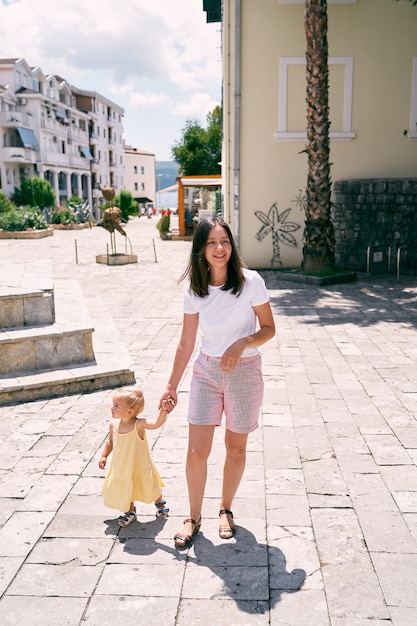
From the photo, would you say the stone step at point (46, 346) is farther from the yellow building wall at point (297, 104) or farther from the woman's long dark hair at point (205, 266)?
the yellow building wall at point (297, 104)

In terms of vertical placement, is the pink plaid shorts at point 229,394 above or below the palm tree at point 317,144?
below

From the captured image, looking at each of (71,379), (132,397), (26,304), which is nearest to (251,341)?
(132,397)

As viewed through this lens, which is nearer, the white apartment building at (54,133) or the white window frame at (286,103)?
the white window frame at (286,103)

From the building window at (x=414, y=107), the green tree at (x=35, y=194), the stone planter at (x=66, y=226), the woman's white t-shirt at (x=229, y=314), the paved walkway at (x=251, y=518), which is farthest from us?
the green tree at (x=35, y=194)

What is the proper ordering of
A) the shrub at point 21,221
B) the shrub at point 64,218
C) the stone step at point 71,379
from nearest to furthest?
1. the stone step at point 71,379
2. the shrub at point 21,221
3. the shrub at point 64,218

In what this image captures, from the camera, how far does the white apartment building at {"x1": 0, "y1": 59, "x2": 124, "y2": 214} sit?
161 feet

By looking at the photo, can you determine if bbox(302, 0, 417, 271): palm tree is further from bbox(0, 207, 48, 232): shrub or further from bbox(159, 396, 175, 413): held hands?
bbox(0, 207, 48, 232): shrub

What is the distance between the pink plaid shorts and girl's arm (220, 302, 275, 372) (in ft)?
0.60

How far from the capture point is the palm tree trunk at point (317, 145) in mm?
13539

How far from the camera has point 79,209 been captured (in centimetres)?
4141

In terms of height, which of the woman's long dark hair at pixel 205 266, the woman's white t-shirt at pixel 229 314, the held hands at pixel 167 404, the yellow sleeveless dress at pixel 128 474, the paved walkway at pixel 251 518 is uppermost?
the woman's long dark hair at pixel 205 266

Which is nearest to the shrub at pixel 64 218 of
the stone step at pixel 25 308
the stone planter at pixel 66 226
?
the stone planter at pixel 66 226

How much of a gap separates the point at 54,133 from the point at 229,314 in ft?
184

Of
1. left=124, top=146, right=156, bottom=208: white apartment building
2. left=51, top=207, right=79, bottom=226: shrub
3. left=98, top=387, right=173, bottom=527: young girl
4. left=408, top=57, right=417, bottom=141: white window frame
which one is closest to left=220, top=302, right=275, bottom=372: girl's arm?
left=98, top=387, right=173, bottom=527: young girl
